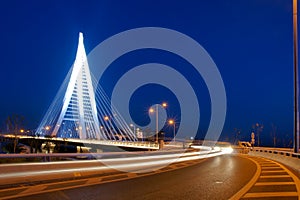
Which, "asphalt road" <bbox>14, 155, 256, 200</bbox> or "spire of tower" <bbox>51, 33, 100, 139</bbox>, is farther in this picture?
"spire of tower" <bbox>51, 33, 100, 139</bbox>

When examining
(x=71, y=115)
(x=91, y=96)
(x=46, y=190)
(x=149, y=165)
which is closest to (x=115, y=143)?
(x=91, y=96)

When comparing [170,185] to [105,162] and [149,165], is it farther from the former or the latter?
[149,165]

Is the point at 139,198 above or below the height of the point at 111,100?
below

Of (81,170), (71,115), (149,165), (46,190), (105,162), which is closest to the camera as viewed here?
(46,190)

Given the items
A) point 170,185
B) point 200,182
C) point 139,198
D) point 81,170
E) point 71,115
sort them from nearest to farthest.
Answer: point 139,198 < point 170,185 < point 200,182 < point 81,170 < point 71,115

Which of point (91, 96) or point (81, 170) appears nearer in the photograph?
point (81, 170)

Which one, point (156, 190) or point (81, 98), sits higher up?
point (81, 98)

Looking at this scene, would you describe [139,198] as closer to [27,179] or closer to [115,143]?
[27,179]

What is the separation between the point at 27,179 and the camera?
1272 cm

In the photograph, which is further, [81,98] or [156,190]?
[81,98]

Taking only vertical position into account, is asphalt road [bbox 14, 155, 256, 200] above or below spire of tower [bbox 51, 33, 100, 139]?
below

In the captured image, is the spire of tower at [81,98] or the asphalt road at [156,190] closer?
the asphalt road at [156,190]

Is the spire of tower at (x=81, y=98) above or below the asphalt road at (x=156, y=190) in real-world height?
above

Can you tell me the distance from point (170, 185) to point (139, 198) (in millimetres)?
2942
